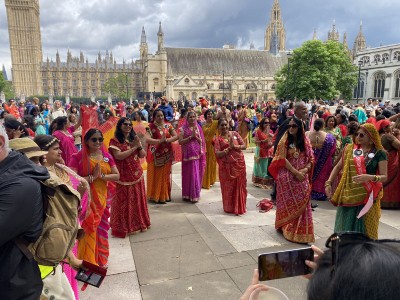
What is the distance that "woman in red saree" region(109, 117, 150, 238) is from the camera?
4.20 m

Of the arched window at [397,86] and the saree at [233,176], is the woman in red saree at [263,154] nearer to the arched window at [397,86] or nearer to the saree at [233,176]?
the saree at [233,176]

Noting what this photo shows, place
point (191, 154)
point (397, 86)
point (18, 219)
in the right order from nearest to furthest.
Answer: point (18, 219)
point (191, 154)
point (397, 86)

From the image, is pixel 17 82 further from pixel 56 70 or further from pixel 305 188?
pixel 305 188

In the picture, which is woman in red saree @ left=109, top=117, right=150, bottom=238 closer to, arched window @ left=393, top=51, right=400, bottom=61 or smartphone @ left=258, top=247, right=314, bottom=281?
smartphone @ left=258, top=247, right=314, bottom=281

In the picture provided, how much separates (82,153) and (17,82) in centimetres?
8742

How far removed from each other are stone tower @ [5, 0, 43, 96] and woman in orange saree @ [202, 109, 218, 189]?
267ft

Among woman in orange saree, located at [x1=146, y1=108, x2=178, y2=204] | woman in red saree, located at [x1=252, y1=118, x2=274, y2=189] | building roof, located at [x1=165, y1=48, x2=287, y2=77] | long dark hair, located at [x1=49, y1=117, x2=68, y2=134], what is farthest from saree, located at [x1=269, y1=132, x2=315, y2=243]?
building roof, located at [x1=165, y1=48, x2=287, y2=77]

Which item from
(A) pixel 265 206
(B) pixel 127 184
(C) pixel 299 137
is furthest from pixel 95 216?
(A) pixel 265 206

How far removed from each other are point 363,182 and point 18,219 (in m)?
3.37

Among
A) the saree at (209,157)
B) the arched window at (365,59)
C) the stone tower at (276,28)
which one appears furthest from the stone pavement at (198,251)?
the stone tower at (276,28)

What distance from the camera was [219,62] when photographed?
7231cm

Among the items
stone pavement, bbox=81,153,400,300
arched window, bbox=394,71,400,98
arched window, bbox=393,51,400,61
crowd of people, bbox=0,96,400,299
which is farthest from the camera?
arched window, bbox=393,51,400,61

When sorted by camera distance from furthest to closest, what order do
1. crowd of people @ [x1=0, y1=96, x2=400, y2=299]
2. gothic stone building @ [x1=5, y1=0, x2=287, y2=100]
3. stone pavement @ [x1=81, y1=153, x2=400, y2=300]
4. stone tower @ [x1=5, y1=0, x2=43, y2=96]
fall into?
stone tower @ [x1=5, y1=0, x2=43, y2=96] → gothic stone building @ [x1=5, y1=0, x2=287, y2=100] → stone pavement @ [x1=81, y1=153, x2=400, y2=300] → crowd of people @ [x1=0, y1=96, x2=400, y2=299]

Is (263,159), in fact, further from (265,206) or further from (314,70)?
(314,70)
